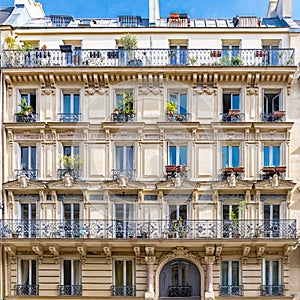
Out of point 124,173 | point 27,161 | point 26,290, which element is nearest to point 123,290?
point 26,290

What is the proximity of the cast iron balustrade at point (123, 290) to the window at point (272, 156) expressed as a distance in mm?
7211

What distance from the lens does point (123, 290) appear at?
19297 millimetres

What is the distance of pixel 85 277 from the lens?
1931cm

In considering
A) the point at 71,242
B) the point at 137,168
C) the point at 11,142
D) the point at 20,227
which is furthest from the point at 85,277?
the point at 11,142

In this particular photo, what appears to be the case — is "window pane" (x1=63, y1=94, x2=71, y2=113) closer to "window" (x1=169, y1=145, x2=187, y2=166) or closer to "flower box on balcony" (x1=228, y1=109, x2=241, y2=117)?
"window" (x1=169, y1=145, x2=187, y2=166)

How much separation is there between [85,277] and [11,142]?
6.10 meters

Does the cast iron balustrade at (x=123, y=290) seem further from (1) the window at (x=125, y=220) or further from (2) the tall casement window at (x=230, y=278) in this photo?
(2) the tall casement window at (x=230, y=278)

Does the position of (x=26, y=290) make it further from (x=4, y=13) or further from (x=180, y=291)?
(x=4, y=13)

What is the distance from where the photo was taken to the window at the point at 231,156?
1959 cm

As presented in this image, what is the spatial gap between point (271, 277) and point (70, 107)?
1049 centimetres

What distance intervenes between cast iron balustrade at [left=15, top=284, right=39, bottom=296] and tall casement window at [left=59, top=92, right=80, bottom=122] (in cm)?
669

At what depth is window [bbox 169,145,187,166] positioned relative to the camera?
19.6m

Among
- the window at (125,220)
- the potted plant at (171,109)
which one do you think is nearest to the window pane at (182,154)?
the potted plant at (171,109)

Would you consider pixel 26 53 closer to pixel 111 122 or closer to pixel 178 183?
pixel 111 122
